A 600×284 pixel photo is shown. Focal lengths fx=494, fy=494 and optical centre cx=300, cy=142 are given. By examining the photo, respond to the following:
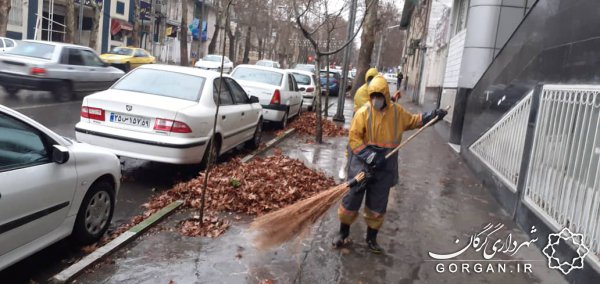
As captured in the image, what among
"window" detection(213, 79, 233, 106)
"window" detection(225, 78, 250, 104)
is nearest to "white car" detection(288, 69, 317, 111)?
"window" detection(225, 78, 250, 104)

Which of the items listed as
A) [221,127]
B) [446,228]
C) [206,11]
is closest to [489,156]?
[446,228]

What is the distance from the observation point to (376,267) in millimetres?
4371

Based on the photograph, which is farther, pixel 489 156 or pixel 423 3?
pixel 423 3

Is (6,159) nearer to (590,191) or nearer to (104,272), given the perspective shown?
(104,272)

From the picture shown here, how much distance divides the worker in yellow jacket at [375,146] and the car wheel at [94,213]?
219 centimetres

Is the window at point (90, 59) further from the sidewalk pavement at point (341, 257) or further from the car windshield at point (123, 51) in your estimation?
the sidewalk pavement at point (341, 257)

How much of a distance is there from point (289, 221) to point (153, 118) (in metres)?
2.72

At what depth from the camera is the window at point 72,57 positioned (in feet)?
43.4

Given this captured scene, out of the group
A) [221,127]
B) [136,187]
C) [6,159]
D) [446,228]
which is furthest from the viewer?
[221,127]

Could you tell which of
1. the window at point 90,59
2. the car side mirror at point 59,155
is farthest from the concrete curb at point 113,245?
the window at point 90,59

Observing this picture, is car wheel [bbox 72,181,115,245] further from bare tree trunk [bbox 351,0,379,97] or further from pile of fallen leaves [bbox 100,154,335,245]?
bare tree trunk [bbox 351,0,379,97]

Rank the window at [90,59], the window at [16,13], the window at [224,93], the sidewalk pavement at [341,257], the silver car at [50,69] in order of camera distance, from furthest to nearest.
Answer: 1. the window at [16,13]
2. the window at [90,59]
3. the silver car at [50,69]
4. the window at [224,93]
5. the sidewalk pavement at [341,257]

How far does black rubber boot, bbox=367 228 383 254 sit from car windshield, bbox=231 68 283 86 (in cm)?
802

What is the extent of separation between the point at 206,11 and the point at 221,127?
55239 mm
